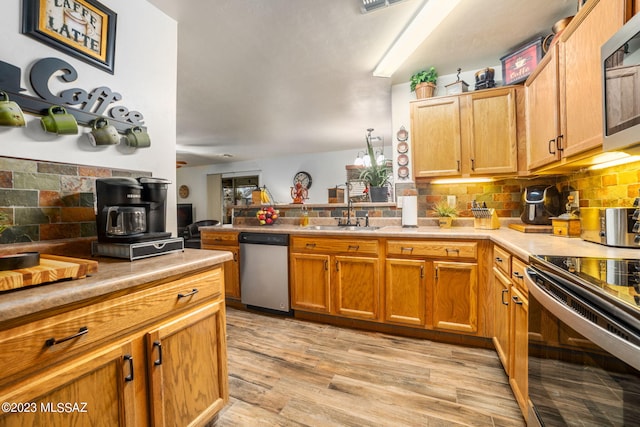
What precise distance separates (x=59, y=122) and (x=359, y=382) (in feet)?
6.79

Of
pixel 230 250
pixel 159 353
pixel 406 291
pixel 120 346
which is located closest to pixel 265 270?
pixel 230 250

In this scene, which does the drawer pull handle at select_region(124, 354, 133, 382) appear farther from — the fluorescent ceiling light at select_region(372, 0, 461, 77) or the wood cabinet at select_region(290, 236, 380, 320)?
the fluorescent ceiling light at select_region(372, 0, 461, 77)

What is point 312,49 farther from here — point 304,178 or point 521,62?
point 304,178

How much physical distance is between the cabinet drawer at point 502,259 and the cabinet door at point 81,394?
187cm

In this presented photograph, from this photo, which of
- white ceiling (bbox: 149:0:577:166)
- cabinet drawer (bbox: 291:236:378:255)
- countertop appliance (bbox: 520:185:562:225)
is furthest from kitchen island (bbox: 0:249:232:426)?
countertop appliance (bbox: 520:185:562:225)

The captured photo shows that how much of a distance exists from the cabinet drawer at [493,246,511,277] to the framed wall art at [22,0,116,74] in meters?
2.47

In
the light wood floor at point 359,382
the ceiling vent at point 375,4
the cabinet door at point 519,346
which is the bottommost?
the light wood floor at point 359,382

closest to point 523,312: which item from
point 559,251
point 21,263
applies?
point 559,251

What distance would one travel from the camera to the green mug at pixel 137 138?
146 centimetres

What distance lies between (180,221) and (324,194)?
4595mm

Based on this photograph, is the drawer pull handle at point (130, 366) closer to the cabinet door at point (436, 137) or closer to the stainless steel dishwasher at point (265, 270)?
the stainless steel dishwasher at point (265, 270)

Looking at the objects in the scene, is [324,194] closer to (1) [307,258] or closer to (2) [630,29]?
(1) [307,258]

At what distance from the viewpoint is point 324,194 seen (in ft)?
23.5

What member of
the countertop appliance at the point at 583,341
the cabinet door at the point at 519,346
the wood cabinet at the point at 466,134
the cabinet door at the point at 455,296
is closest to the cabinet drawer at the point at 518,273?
the cabinet door at the point at 519,346
